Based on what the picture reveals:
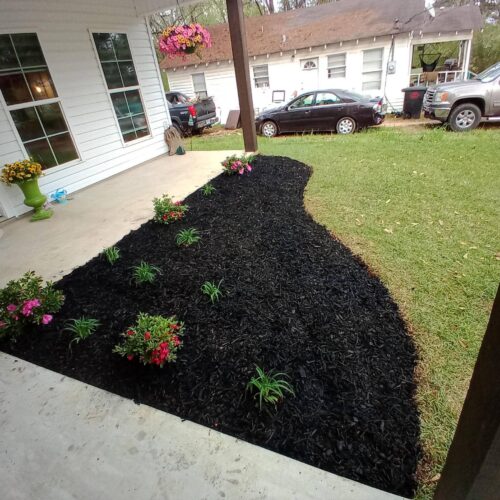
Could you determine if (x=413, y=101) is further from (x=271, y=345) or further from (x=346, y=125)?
(x=271, y=345)

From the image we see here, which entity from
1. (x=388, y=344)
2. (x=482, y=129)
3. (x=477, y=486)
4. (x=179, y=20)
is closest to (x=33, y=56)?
(x=388, y=344)

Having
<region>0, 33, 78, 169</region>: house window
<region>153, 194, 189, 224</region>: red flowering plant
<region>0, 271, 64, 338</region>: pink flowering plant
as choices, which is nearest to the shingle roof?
<region>0, 33, 78, 169</region>: house window

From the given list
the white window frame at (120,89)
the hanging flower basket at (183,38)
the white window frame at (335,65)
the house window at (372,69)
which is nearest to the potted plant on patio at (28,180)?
the white window frame at (120,89)

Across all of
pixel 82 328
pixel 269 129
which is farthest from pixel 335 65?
pixel 82 328

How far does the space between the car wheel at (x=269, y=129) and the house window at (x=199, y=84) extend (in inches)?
239

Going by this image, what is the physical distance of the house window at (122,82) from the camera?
6160 mm

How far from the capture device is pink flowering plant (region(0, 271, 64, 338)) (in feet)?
7.75

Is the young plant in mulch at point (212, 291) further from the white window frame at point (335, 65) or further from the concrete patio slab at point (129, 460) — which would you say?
the white window frame at point (335, 65)

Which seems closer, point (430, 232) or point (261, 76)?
point (430, 232)

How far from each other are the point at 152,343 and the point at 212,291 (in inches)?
28.8

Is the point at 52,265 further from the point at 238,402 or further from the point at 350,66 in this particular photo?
the point at 350,66

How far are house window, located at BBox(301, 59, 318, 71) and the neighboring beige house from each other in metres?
0.03

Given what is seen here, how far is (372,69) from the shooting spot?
39.9ft

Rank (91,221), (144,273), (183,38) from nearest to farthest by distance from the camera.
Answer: (144,273)
(91,221)
(183,38)
